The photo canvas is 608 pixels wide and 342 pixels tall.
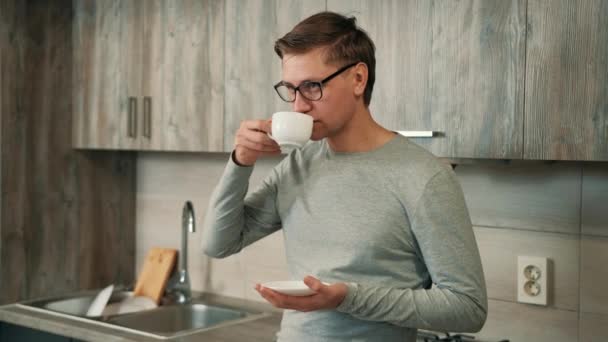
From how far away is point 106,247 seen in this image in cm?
310

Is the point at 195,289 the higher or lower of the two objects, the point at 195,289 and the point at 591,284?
the lower

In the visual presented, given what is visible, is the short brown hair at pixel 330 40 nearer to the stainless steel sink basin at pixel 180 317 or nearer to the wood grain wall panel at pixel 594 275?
the wood grain wall panel at pixel 594 275

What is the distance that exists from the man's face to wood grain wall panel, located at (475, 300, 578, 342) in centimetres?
99

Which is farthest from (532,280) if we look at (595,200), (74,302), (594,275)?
(74,302)

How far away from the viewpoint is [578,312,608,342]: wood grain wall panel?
79.0 inches

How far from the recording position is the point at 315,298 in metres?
1.36

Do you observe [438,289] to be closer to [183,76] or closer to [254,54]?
[254,54]

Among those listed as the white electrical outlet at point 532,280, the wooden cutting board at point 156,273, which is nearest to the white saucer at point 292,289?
the white electrical outlet at point 532,280

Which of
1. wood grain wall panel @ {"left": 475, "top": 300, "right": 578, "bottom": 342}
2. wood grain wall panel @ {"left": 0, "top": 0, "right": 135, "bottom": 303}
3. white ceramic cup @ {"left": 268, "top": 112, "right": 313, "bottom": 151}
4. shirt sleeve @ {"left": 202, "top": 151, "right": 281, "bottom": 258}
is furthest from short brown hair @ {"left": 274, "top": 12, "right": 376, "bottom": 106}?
wood grain wall panel @ {"left": 0, "top": 0, "right": 135, "bottom": 303}

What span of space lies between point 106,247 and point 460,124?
175 cm

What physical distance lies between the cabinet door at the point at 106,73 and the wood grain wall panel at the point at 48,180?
5 centimetres

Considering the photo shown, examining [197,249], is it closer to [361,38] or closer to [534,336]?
[534,336]

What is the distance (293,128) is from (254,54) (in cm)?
101

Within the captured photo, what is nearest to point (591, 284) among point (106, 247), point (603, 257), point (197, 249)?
point (603, 257)
